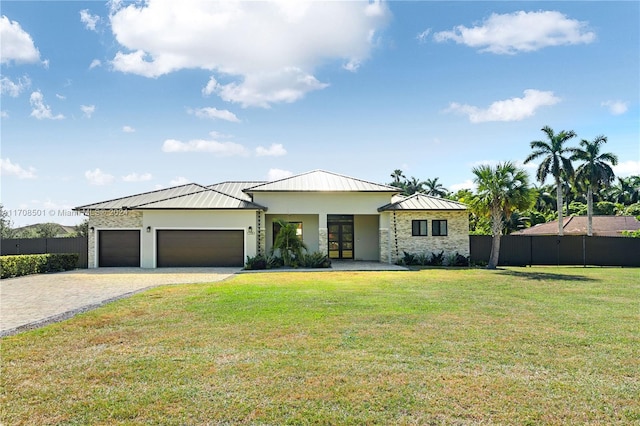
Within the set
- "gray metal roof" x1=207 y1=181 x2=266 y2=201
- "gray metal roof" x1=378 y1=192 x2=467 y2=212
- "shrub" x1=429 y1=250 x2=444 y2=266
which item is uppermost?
"gray metal roof" x1=207 y1=181 x2=266 y2=201

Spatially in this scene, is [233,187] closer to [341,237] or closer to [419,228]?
[341,237]

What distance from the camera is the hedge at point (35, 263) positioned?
55.6 feet

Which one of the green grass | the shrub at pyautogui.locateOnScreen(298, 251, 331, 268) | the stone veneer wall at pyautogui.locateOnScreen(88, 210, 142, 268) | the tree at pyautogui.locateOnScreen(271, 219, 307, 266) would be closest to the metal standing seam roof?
the stone veneer wall at pyautogui.locateOnScreen(88, 210, 142, 268)

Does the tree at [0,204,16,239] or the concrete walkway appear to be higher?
the tree at [0,204,16,239]

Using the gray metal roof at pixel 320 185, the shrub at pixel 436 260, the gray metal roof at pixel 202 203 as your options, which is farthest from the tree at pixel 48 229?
the shrub at pixel 436 260

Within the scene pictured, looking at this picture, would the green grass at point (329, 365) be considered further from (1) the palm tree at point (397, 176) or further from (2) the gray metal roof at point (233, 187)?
(1) the palm tree at point (397, 176)

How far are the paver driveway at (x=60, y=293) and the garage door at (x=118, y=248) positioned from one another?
460 centimetres

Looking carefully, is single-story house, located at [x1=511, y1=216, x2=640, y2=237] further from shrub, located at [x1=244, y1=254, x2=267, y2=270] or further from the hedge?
the hedge

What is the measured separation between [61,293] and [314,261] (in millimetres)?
11254

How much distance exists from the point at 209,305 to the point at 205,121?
1368cm

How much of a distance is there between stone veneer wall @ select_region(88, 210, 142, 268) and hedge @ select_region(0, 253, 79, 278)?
1.01 m

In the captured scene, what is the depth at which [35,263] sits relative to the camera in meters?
18.6

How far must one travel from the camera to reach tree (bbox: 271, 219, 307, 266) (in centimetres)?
2114

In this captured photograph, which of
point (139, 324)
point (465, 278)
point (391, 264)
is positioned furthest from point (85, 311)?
point (391, 264)
